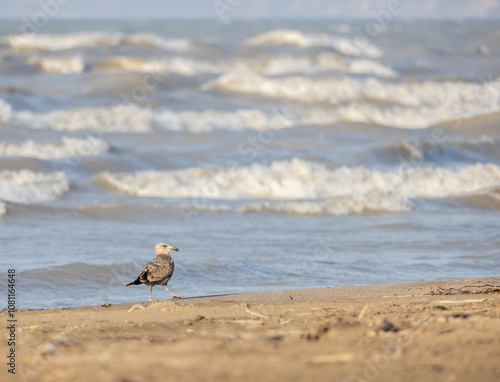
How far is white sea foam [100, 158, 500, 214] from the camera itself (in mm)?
12125

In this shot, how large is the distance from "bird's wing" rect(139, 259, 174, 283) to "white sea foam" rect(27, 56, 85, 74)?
25.8m

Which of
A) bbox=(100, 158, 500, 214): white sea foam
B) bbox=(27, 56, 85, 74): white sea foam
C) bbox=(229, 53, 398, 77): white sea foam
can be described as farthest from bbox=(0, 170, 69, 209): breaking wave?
bbox=(229, 53, 398, 77): white sea foam

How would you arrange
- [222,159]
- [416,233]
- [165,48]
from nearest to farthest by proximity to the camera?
[416,233], [222,159], [165,48]

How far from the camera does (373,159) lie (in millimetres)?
16312

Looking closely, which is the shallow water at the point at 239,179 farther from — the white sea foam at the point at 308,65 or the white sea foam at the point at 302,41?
the white sea foam at the point at 302,41

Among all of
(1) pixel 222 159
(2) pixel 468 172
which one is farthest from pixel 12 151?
(2) pixel 468 172

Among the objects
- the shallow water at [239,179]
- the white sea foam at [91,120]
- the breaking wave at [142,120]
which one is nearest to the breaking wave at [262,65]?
the shallow water at [239,179]

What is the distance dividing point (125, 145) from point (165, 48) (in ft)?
83.5

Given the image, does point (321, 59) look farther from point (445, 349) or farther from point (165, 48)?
point (445, 349)

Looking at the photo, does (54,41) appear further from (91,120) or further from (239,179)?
(239,179)

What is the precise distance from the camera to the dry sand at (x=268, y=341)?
3.30m

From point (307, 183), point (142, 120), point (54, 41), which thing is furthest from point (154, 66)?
point (307, 183)

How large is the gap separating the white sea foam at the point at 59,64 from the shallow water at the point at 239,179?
12 cm

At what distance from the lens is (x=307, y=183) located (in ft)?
45.1
